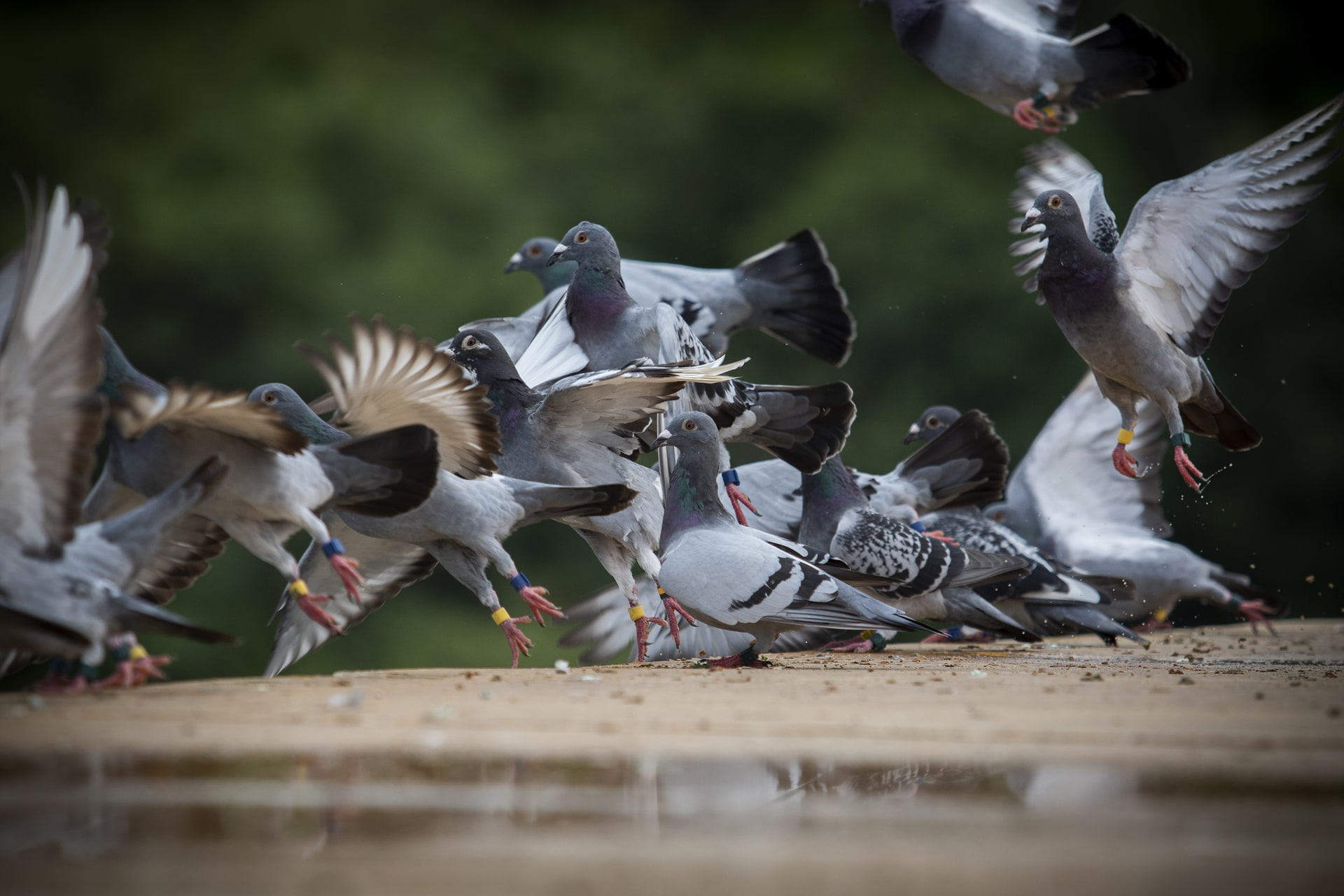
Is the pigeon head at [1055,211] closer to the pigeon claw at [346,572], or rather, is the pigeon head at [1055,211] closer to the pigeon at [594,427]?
the pigeon at [594,427]

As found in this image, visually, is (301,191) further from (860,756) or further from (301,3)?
(860,756)

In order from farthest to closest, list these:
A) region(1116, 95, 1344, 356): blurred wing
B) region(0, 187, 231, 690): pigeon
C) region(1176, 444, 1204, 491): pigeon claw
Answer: region(1176, 444, 1204, 491): pigeon claw < region(1116, 95, 1344, 356): blurred wing < region(0, 187, 231, 690): pigeon

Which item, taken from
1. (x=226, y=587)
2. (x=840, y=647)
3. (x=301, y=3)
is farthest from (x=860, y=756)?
(x=301, y=3)

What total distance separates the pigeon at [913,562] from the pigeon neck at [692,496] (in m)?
0.78

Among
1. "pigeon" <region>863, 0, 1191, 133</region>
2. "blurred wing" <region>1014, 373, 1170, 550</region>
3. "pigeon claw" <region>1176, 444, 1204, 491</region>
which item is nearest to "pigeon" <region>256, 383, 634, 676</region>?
"pigeon claw" <region>1176, 444, 1204, 491</region>

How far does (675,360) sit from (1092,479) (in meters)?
3.32

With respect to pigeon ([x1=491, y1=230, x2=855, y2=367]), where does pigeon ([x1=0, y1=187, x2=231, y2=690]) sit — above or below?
above

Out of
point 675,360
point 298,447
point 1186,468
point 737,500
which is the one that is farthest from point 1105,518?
point 298,447

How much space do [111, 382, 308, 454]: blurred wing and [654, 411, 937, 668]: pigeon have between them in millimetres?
1467

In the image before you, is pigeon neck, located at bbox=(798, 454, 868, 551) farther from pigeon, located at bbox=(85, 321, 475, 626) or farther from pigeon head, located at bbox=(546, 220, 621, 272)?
pigeon, located at bbox=(85, 321, 475, 626)

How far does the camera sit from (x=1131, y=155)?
16.5 metres

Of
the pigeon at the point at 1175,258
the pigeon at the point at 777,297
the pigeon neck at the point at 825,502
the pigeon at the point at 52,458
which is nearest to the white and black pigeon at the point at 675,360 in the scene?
the pigeon neck at the point at 825,502

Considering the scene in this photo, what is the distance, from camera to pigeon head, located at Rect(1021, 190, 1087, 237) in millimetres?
6109

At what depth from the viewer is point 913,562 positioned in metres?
6.27
